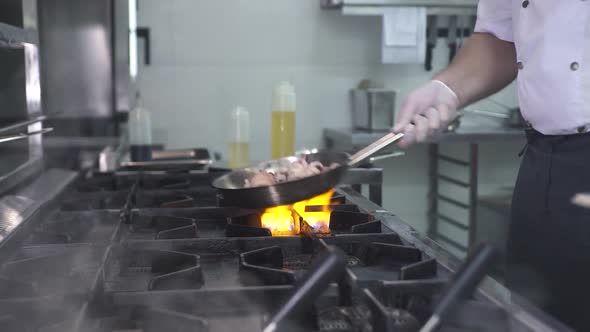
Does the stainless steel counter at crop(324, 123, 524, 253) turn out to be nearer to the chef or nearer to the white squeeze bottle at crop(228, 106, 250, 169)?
the white squeeze bottle at crop(228, 106, 250, 169)

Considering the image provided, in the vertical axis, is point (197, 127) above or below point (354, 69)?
below

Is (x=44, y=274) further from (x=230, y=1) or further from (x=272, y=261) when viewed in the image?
(x=230, y=1)

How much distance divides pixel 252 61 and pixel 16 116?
228 cm

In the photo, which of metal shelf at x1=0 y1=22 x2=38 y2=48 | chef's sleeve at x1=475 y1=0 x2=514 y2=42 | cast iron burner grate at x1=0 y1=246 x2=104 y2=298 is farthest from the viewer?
chef's sleeve at x1=475 y1=0 x2=514 y2=42

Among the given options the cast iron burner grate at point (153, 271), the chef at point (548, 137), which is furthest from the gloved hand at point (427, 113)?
the cast iron burner grate at point (153, 271)

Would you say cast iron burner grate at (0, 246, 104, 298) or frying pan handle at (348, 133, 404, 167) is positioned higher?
frying pan handle at (348, 133, 404, 167)

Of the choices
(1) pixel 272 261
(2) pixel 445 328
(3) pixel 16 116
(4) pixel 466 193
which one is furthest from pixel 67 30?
(4) pixel 466 193

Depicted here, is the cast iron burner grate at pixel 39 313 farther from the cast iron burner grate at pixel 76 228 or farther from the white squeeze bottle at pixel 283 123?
the white squeeze bottle at pixel 283 123

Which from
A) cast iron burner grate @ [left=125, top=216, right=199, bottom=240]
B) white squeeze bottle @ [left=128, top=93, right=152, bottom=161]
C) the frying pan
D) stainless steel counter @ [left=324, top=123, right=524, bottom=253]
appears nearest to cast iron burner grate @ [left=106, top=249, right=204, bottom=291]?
cast iron burner grate @ [left=125, top=216, right=199, bottom=240]

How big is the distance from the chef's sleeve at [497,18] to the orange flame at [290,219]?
64cm

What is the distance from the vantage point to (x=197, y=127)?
365 cm

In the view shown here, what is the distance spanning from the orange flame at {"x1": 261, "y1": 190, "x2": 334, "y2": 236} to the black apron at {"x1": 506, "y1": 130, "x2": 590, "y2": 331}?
47cm

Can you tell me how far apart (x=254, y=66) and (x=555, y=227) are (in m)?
2.48

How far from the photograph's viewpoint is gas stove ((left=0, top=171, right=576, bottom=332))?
2.41 ft
